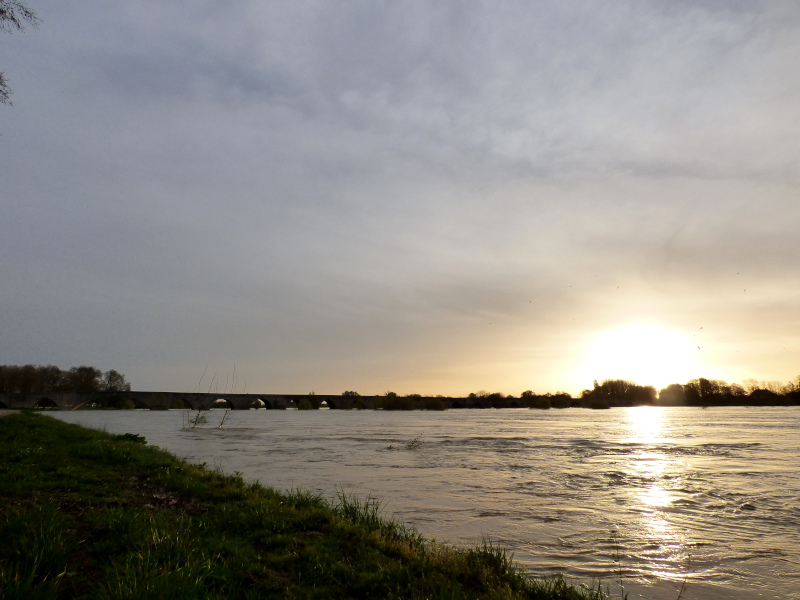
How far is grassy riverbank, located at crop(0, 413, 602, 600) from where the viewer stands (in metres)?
6.55

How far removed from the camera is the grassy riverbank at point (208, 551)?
6.55 metres

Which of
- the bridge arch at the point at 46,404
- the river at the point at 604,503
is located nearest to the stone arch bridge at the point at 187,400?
the bridge arch at the point at 46,404

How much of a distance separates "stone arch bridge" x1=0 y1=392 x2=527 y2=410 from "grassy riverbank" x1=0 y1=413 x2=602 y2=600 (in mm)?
109322

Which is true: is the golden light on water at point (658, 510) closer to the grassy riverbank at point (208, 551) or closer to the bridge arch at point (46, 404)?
the grassy riverbank at point (208, 551)

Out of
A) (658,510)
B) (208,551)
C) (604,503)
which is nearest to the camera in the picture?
(208,551)

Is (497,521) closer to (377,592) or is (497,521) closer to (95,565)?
(377,592)

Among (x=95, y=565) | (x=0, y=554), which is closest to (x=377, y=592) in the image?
(x=95, y=565)

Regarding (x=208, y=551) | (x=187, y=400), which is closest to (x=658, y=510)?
(x=208, y=551)

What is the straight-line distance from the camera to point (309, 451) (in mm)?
36250

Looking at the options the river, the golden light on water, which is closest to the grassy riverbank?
the river

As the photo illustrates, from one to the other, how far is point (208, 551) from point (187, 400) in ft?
509

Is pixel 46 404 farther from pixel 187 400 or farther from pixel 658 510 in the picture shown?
pixel 658 510

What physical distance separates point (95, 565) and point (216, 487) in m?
7.28

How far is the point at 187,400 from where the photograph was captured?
150500 mm
